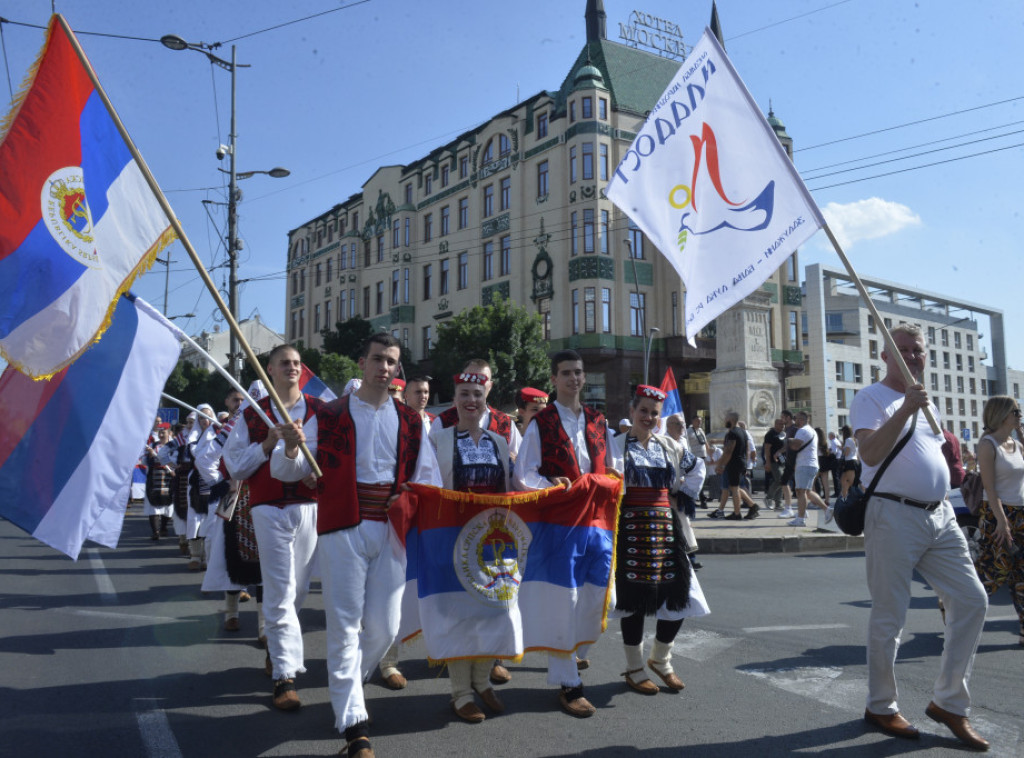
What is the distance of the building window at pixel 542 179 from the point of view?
38688 mm

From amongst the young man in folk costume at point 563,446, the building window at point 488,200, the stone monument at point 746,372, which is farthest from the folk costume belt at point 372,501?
the building window at point 488,200

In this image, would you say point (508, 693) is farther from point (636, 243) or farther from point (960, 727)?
point (636, 243)

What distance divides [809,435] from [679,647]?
27.1ft

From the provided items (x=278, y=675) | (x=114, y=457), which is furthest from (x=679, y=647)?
(x=114, y=457)

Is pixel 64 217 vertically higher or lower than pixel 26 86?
lower

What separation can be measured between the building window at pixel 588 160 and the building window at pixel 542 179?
249 cm

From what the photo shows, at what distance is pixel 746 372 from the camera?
93.6 ft

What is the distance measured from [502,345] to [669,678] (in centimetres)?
2918

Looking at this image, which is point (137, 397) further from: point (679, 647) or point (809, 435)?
point (809, 435)

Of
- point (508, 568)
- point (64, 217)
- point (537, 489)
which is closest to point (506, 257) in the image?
point (537, 489)

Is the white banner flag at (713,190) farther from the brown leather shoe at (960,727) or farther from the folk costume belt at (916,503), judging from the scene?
the brown leather shoe at (960,727)

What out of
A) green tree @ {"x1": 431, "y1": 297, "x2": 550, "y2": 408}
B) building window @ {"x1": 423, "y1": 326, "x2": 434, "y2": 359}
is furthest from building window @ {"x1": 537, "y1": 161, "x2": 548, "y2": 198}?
building window @ {"x1": 423, "y1": 326, "x2": 434, "y2": 359}

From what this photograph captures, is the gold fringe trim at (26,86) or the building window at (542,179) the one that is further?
the building window at (542,179)

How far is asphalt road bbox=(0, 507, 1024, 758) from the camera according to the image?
4051 mm
